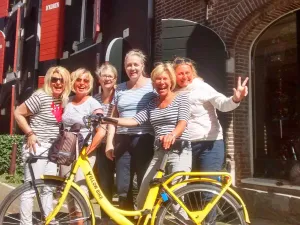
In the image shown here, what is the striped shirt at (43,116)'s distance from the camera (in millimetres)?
3262

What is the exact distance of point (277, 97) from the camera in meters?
5.72

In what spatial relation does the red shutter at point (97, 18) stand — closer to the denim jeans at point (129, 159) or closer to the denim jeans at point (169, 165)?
the denim jeans at point (129, 159)

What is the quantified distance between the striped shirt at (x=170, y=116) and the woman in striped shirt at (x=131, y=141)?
0.85 feet

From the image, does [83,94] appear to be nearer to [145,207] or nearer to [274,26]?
[145,207]

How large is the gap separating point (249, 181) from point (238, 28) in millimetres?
2399

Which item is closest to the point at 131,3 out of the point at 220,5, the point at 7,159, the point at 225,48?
the point at 220,5

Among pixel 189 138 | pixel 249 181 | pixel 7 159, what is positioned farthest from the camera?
pixel 7 159

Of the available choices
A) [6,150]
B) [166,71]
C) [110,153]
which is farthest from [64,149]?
[6,150]

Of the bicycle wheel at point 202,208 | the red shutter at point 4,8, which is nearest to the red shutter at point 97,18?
the bicycle wheel at point 202,208

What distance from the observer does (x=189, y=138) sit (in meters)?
3.26

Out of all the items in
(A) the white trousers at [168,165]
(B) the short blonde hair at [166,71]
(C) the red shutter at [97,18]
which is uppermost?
(C) the red shutter at [97,18]

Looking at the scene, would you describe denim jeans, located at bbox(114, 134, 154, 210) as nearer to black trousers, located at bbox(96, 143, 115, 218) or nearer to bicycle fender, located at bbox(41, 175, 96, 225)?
black trousers, located at bbox(96, 143, 115, 218)

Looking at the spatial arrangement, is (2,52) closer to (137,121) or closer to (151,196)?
(137,121)

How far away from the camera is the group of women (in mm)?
3127
